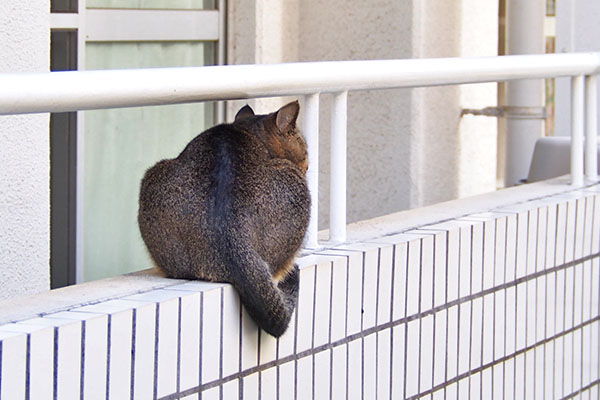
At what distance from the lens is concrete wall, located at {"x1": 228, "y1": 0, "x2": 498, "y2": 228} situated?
5.06 m

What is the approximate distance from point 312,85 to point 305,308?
0.53 m

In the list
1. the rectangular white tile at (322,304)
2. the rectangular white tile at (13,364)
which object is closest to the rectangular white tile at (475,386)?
the rectangular white tile at (322,304)

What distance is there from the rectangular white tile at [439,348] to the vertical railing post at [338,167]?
38 cm

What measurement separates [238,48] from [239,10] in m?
0.17

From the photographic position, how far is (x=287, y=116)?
2.59 m

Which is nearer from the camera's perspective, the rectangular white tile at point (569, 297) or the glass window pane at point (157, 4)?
the rectangular white tile at point (569, 297)

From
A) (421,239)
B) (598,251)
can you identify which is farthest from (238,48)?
(421,239)

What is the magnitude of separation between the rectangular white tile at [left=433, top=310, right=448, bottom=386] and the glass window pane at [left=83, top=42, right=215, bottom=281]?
6.20 ft

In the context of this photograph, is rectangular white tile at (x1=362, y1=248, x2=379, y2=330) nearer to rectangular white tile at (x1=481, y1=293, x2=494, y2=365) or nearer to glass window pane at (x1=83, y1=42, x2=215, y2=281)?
rectangular white tile at (x1=481, y1=293, x2=494, y2=365)

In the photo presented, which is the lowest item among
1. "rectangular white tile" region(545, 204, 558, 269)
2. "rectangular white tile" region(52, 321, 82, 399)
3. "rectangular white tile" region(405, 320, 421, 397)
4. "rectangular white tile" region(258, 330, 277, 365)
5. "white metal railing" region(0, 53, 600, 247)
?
"rectangular white tile" region(405, 320, 421, 397)

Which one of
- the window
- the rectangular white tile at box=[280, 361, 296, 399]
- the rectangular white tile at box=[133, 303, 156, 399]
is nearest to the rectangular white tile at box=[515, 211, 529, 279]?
the rectangular white tile at box=[280, 361, 296, 399]

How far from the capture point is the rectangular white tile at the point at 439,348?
2963 mm

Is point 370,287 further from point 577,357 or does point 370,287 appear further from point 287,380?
point 577,357

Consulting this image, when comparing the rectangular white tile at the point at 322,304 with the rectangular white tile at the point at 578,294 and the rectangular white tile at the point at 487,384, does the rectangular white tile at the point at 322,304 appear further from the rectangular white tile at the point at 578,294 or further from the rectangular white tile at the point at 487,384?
the rectangular white tile at the point at 578,294
